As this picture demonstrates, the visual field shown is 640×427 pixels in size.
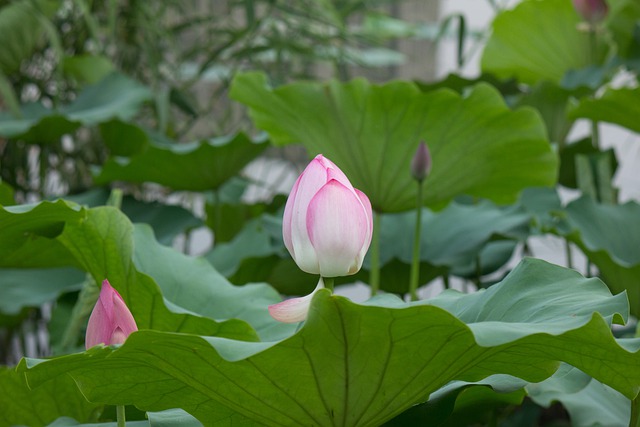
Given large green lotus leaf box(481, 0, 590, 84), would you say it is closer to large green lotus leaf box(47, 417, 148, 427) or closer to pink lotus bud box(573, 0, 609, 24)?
pink lotus bud box(573, 0, 609, 24)

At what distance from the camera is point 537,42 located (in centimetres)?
187

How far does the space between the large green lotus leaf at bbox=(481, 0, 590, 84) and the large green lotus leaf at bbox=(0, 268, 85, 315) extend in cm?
98

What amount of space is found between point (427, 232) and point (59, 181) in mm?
943

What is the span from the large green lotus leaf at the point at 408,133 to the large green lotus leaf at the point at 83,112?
0.48 meters

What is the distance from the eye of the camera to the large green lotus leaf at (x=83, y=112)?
1.57m

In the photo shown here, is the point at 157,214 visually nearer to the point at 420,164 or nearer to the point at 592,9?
the point at 420,164

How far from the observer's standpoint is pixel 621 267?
44.6 inches

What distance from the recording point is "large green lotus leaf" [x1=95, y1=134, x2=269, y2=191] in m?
1.39

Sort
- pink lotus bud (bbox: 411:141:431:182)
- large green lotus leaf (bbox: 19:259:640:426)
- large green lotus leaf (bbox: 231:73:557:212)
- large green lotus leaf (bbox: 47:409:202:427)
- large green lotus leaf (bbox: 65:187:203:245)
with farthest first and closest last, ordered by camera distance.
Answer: large green lotus leaf (bbox: 65:187:203:245)
large green lotus leaf (bbox: 231:73:557:212)
pink lotus bud (bbox: 411:141:431:182)
large green lotus leaf (bbox: 47:409:202:427)
large green lotus leaf (bbox: 19:259:640:426)

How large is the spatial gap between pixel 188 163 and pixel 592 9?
28.0 inches

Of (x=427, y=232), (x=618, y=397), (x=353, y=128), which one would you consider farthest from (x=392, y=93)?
(x=618, y=397)

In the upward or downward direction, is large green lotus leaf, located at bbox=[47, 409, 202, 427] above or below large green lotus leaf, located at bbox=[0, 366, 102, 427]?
above

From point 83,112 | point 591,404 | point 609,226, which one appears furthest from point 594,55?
point 591,404

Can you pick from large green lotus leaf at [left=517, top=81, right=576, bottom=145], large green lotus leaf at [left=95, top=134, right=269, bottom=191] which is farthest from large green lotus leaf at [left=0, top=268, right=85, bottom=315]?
large green lotus leaf at [left=517, top=81, right=576, bottom=145]
